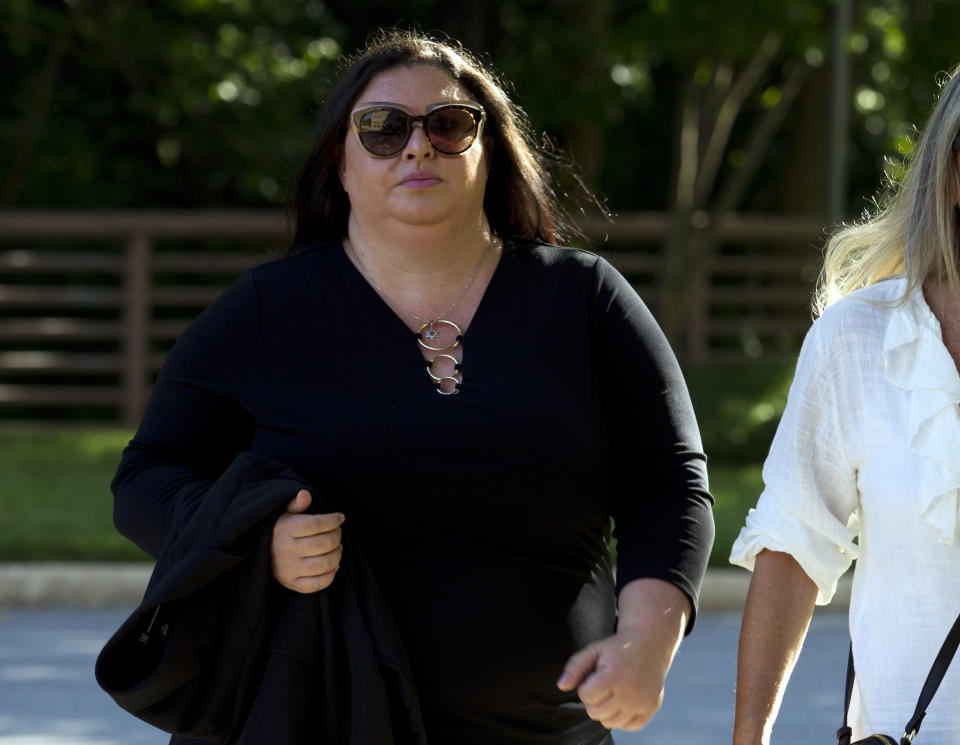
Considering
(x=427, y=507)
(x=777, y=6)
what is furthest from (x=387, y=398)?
(x=777, y=6)

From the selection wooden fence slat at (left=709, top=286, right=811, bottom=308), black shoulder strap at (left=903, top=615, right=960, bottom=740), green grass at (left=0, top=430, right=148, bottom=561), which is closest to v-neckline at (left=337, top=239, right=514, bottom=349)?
black shoulder strap at (left=903, top=615, right=960, bottom=740)

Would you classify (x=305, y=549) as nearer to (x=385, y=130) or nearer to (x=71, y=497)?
(x=385, y=130)

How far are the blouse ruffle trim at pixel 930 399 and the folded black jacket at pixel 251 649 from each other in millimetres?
860

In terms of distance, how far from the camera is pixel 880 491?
2.41 m

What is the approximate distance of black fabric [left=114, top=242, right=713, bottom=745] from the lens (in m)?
2.53

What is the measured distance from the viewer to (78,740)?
223 inches

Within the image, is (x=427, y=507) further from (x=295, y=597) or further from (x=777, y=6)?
(x=777, y=6)

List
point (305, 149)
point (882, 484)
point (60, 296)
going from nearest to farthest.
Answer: point (882, 484), point (305, 149), point (60, 296)

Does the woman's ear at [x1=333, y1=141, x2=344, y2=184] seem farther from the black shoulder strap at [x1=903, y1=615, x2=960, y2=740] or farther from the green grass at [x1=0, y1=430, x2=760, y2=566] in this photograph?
the green grass at [x1=0, y1=430, x2=760, y2=566]

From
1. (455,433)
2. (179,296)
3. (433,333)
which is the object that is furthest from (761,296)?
(455,433)

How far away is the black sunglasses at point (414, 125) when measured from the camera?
→ 271cm

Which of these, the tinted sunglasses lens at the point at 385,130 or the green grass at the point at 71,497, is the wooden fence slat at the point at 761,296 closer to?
the green grass at the point at 71,497

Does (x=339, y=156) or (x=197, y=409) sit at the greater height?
(x=339, y=156)

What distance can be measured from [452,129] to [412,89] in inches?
4.1
